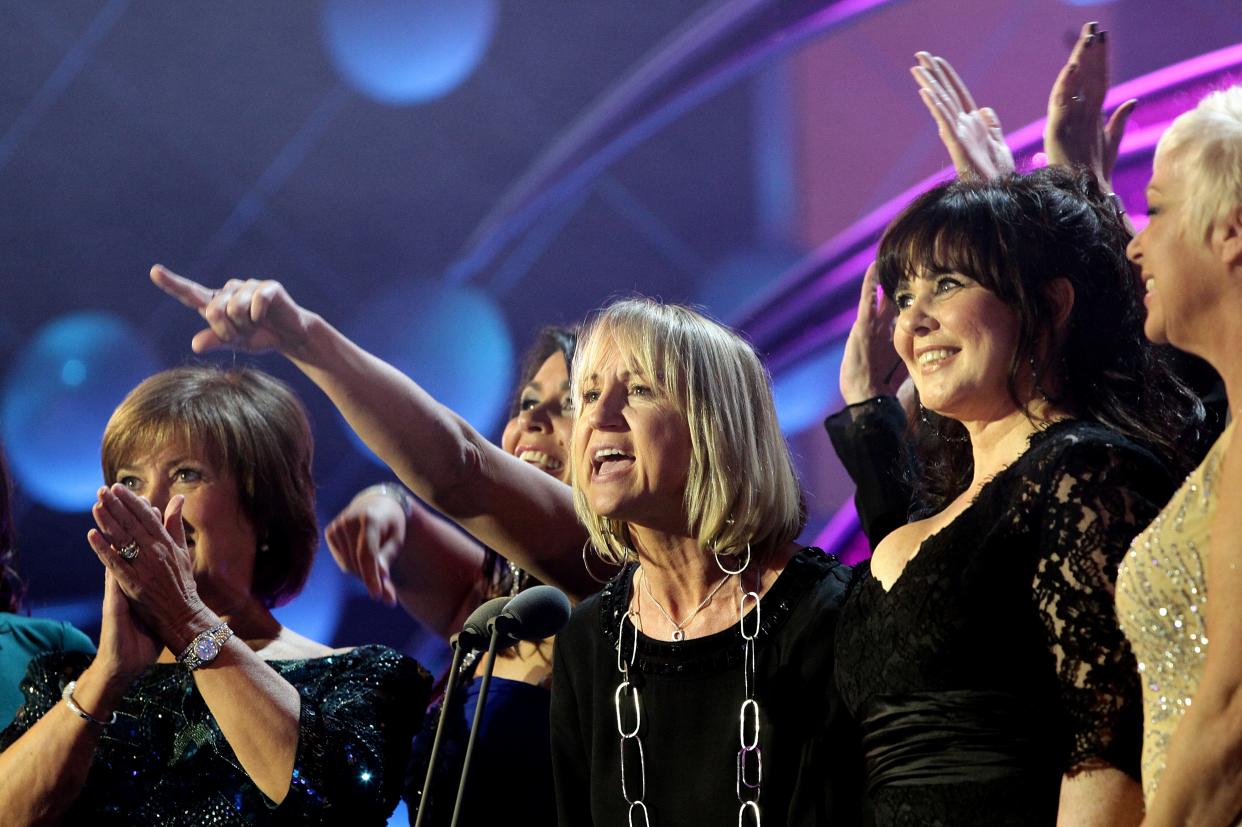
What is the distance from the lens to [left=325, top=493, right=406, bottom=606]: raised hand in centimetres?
283

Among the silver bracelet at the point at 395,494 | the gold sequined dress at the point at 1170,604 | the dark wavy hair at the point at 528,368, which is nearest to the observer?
the gold sequined dress at the point at 1170,604

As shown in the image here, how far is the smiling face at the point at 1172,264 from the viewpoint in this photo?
1.46 metres

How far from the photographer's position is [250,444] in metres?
2.77

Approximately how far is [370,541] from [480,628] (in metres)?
1.13

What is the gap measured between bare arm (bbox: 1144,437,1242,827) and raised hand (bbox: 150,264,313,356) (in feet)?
5.27

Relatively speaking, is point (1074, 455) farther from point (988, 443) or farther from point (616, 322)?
point (616, 322)

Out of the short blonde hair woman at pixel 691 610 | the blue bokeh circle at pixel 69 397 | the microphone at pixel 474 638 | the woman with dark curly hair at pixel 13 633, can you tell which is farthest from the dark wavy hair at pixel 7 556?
the microphone at pixel 474 638

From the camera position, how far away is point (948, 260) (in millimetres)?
1982

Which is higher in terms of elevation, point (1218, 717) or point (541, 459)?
point (541, 459)

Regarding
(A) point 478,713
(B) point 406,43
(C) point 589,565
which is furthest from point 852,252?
(A) point 478,713

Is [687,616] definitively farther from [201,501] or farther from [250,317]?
[201,501]

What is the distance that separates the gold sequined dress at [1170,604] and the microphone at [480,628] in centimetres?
81

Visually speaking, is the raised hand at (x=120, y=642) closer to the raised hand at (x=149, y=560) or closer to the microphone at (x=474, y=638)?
the raised hand at (x=149, y=560)

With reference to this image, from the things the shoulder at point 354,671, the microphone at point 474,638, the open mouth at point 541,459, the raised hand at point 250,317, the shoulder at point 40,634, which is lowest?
the microphone at point 474,638
